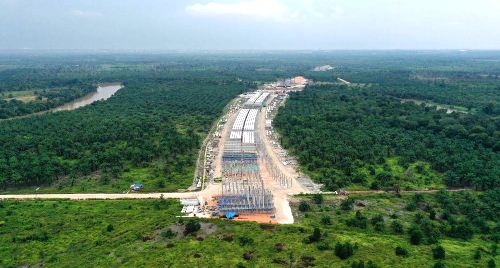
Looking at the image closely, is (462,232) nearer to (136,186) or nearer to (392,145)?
(392,145)

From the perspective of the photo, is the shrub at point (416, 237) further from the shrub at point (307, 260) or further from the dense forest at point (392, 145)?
the dense forest at point (392, 145)

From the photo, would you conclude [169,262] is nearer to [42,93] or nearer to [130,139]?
[130,139]

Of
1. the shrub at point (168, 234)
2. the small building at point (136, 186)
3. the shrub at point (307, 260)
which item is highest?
the small building at point (136, 186)

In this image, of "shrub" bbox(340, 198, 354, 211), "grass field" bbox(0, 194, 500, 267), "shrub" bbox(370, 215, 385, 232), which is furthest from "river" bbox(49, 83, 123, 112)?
Answer: "shrub" bbox(370, 215, 385, 232)

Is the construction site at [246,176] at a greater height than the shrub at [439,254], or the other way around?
→ the construction site at [246,176]

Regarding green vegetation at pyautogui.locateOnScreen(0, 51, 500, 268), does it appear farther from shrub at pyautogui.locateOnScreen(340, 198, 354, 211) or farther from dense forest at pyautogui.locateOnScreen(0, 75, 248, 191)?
dense forest at pyautogui.locateOnScreen(0, 75, 248, 191)

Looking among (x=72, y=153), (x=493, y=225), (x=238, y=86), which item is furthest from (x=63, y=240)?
(x=238, y=86)

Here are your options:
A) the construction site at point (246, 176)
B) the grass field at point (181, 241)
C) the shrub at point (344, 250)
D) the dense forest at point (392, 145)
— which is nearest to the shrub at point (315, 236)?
the grass field at point (181, 241)
